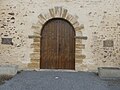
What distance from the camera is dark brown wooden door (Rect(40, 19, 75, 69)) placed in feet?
34.9

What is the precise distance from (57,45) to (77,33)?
0.99m

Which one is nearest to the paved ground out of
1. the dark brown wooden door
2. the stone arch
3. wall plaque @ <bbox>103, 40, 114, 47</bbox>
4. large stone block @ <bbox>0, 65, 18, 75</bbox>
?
large stone block @ <bbox>0, 65, 18, 75</bbox>

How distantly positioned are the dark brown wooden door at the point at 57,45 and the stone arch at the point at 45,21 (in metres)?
0.24

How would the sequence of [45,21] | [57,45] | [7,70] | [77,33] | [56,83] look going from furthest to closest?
[57,45] → [45,21] → [77,33] → [7,70] → [56,83]

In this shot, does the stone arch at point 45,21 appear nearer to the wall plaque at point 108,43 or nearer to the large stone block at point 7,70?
the wall plaque at point 108,43

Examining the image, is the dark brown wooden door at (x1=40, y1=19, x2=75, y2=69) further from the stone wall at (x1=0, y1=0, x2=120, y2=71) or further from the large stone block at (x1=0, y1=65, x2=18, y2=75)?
the large stone block at (x1=0, y1=65, x2=18, y2=75)

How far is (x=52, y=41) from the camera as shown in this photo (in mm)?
10719

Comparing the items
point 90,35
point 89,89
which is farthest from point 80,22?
point 89,89

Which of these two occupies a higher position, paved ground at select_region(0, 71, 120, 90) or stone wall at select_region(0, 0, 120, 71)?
stone wall at select_region(0, 0, 120, 71)

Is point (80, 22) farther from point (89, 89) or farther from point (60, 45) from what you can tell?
point (89, 89)

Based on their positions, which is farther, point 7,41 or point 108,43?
point 7,41

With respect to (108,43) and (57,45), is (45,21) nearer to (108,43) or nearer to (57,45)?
(57,45)

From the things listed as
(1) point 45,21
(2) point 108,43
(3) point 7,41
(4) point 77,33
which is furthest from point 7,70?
(2) point 108,43

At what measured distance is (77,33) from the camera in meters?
10.5
